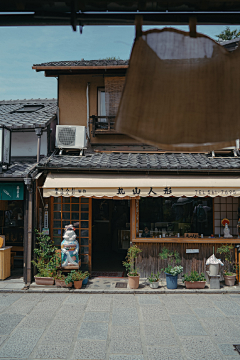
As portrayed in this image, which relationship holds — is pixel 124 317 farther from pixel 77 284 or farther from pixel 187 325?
pixel 77 284

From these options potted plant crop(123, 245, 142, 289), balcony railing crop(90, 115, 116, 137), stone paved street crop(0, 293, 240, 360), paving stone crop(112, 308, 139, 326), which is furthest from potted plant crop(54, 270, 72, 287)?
balcony railing crop(90, 115, 116, 137)

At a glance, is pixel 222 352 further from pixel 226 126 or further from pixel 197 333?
pixel 226 126

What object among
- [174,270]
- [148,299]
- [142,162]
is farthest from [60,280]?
[142,162]

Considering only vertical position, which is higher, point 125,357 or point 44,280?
point 44,280

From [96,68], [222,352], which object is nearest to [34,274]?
[222,352]

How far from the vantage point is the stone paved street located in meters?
5.42

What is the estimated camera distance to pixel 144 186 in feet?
29.8

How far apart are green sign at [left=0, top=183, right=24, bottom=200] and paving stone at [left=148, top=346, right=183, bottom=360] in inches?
263

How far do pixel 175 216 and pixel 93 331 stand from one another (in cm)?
573

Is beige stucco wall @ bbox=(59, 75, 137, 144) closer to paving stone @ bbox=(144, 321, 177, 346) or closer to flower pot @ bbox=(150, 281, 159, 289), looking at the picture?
flower pot @ bbox=(150, 281, 159, 289)

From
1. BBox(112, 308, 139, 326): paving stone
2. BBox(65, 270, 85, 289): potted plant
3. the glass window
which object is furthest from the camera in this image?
the glass window

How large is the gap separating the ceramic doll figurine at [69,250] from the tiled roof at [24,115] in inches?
163

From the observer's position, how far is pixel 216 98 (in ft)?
7.59

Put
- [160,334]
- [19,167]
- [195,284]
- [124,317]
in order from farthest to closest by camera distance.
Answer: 1. [19,167]
2. [195,284]
3. [124,317]
4. [160,334]
